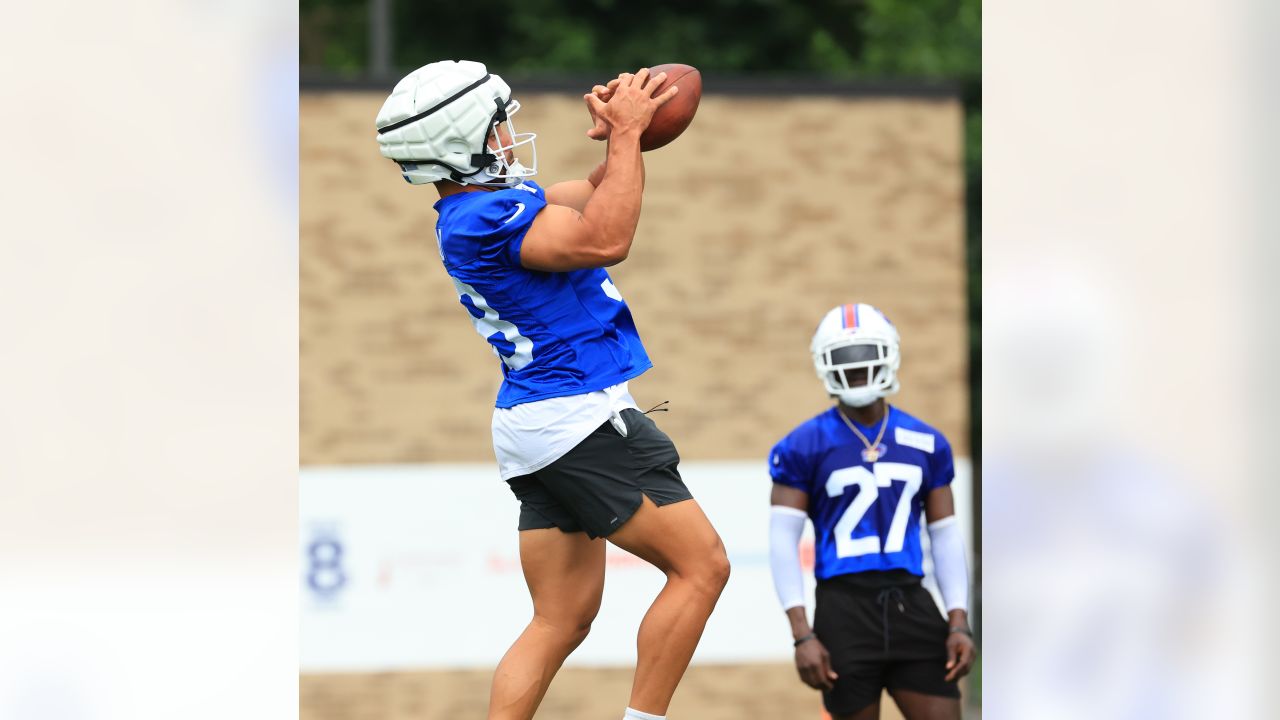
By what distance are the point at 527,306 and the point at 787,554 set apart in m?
2.20

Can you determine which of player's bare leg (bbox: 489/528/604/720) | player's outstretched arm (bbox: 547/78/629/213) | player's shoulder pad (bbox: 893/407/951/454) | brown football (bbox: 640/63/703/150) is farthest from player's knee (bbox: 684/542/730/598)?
player's shoulder pad (bbox: 893/407/951/454)

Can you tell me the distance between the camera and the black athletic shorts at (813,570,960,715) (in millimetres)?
6000

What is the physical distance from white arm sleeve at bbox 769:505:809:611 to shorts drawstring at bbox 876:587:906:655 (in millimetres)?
301

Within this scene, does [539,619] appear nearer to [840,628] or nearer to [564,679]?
[840,628]

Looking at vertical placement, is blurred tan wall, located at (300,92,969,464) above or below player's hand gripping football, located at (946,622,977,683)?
above

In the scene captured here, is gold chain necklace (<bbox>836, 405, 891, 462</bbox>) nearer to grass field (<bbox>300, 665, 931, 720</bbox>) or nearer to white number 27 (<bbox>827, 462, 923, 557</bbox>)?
white number 27 (<bbox>827, 462, 923, 557</bbox>)

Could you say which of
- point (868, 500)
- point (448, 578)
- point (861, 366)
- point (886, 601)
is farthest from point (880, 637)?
point (448, 578)

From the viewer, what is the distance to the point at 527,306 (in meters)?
4.23

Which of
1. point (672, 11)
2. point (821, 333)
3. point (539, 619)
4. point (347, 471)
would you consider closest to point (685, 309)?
point (347, 471)

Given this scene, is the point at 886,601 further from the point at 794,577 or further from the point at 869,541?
the point at 794,577

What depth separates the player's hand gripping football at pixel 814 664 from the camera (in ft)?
19.2

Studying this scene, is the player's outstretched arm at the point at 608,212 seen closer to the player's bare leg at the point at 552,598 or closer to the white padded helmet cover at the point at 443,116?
the white padded helmet cover at the point at 443,116

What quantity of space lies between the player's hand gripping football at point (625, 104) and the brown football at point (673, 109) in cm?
7
